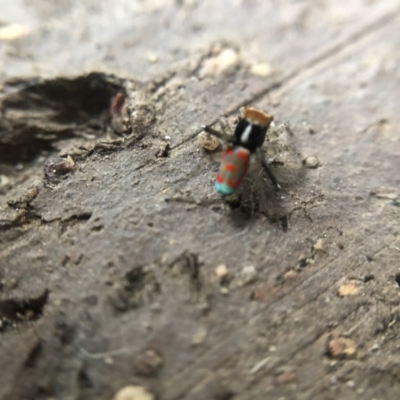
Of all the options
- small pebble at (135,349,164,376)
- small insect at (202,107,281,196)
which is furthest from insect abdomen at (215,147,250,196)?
small pebble at (135,349,164,376)

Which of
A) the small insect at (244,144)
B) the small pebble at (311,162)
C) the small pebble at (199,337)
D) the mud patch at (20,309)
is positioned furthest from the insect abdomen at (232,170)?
the mud patch at (20,309)

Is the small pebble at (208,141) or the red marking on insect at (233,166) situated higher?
the small pebble at (208,141)

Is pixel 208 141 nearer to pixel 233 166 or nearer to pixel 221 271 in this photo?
pixel 233 166

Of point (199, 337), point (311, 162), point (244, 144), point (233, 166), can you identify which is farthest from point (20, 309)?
point (311, 162)

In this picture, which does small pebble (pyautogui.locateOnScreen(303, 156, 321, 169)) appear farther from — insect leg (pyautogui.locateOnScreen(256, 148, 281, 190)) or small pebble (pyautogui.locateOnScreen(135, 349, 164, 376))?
small pebble (pyautogui.locateOnScreen(135, 349, 164, 376))

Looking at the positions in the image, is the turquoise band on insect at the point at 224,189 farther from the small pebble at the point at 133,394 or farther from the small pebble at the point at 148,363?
the small pebble at the point at 133,394

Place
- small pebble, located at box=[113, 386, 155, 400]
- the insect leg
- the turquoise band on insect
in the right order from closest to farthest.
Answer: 1. small pebble, located at box=[113, 386, 155, 400]
2. the turquoise band on insect
3. the insect leg
